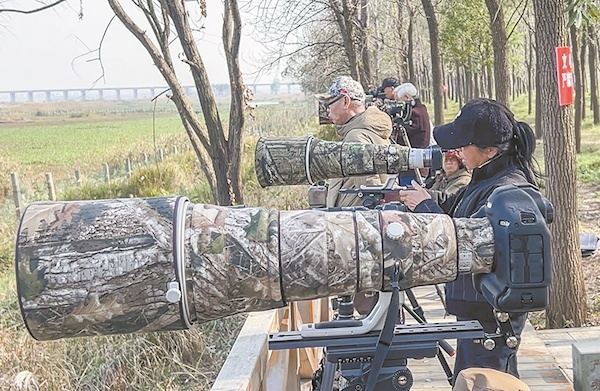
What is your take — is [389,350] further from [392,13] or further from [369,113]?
[392,13]

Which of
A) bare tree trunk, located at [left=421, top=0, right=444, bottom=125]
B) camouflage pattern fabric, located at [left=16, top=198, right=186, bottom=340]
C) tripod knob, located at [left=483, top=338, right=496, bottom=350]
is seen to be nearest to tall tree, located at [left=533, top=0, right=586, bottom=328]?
tripod knob, located at [left=483, top=338, right=496, bottom=350]

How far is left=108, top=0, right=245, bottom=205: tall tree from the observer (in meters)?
4.65

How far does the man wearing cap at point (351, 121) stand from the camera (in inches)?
132

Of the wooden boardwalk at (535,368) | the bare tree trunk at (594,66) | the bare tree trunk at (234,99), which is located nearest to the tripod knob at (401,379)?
the wooden boardwalk at (535,368)

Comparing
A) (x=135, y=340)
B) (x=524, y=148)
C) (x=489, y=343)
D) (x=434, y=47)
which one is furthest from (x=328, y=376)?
(x=434, y=47)

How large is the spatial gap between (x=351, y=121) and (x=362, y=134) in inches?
6.3

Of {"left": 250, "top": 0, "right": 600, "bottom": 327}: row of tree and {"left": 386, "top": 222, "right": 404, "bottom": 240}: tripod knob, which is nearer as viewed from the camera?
{"left": 386, "top": 222, "right": 404, "bottom": 240}: tripod knob

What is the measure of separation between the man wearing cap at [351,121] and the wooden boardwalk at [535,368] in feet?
3.09

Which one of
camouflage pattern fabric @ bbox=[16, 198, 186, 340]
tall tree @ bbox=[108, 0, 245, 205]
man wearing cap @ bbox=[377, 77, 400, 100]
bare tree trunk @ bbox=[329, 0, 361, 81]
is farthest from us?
bare tree trunk @ bbox=[329, 0, 361, 81]

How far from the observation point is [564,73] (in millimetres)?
3996

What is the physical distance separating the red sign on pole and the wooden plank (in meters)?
2.55

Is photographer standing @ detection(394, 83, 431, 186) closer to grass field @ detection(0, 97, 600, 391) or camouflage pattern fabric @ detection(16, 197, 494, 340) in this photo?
grass field @ detection(0, 97, 600, 391)

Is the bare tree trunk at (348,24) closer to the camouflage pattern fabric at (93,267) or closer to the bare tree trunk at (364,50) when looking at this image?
the bare tree trunk at (364,50)

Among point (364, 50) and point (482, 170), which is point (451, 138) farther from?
point (364, 50)
